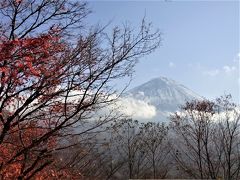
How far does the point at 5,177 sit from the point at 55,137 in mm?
1972

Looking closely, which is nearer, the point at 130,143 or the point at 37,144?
the point at 37,144

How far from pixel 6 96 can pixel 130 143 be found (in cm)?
2595

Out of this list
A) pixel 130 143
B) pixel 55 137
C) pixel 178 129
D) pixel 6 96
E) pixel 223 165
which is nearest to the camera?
pixel 6 96

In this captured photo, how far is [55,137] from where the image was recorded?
39.1ft

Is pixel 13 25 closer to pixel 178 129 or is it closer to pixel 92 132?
pixel 92 132

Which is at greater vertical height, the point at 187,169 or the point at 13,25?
the point at 13,25

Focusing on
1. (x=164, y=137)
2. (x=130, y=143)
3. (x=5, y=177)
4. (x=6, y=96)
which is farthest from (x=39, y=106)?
(x=130, y=143)

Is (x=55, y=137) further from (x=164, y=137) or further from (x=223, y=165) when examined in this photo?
(x=164, y=137)

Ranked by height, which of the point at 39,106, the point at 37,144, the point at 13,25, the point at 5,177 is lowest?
the point at 5,177

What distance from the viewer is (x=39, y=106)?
11414 millimetres

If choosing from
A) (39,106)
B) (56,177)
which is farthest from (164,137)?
(39,106)

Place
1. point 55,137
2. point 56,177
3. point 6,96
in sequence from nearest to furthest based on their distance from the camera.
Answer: point 6,96
point 55,137
point 56,177

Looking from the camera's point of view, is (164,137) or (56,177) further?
(164,137)

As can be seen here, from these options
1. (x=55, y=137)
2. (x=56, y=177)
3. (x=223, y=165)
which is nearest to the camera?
(x=55, y=137)
